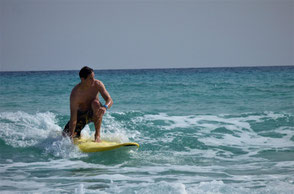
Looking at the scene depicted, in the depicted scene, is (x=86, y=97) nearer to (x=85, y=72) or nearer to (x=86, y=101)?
(x=86, y=101)

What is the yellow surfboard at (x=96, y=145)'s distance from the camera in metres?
5.43

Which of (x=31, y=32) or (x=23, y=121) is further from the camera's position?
(x=31, y=32)

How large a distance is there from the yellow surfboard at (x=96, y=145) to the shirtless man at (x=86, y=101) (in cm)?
13

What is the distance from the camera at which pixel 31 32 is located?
34.3ft

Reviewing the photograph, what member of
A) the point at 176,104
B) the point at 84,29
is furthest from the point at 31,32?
the point at 176,104

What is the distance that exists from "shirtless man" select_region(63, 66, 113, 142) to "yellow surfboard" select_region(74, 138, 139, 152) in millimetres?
130

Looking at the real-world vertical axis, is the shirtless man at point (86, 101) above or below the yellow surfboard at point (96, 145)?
above

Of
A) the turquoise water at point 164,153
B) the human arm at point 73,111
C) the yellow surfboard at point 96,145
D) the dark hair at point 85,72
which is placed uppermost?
the dark hair at point 85,72

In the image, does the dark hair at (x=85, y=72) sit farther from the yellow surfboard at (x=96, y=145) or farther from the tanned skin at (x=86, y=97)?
the yellow surfboard at (x=96, y=145)

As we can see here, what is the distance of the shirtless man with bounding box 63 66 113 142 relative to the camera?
18.4ft

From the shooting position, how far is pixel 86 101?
577 centimetres

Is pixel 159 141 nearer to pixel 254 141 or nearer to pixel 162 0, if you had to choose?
pixel 254 141

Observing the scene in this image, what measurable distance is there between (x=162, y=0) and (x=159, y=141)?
3694 mm

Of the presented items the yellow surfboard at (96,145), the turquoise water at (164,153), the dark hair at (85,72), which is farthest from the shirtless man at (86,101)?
the turquoise water at (164,153)
